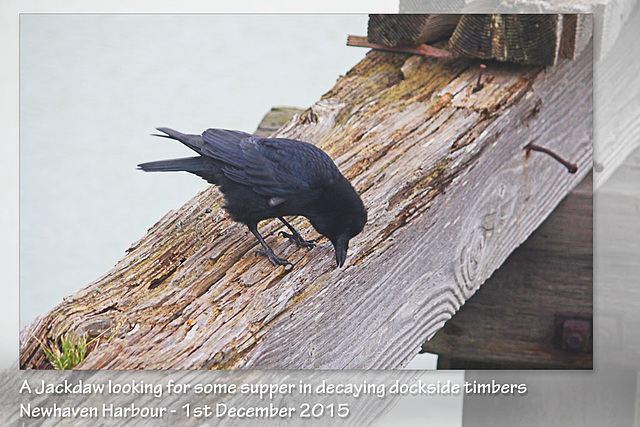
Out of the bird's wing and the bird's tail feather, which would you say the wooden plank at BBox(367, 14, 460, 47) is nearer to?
the bird's wing

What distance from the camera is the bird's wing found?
6.57 ft

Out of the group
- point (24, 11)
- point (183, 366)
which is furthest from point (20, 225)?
point (183, 366)

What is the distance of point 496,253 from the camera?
210 cm

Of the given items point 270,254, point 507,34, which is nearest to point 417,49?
point 507,34

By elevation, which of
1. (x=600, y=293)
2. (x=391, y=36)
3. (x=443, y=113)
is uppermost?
(x=391, y=36)

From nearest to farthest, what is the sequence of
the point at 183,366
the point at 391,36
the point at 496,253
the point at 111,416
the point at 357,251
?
1. the point at 111,416
2. the point at 183,366
3. the point at 357,251
4. the point at 496,253
5. the point at 391,36

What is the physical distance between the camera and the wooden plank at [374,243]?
167cm

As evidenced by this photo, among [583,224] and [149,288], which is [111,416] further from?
[583,224]

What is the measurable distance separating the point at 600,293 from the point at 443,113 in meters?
0.97

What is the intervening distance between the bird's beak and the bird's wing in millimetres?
192

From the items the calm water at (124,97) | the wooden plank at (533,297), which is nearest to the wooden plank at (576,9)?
the calm water at (124,97)

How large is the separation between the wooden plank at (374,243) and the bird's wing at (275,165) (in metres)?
0.07

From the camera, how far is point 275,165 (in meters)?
2.06

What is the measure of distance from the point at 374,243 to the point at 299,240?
0.22 metres
